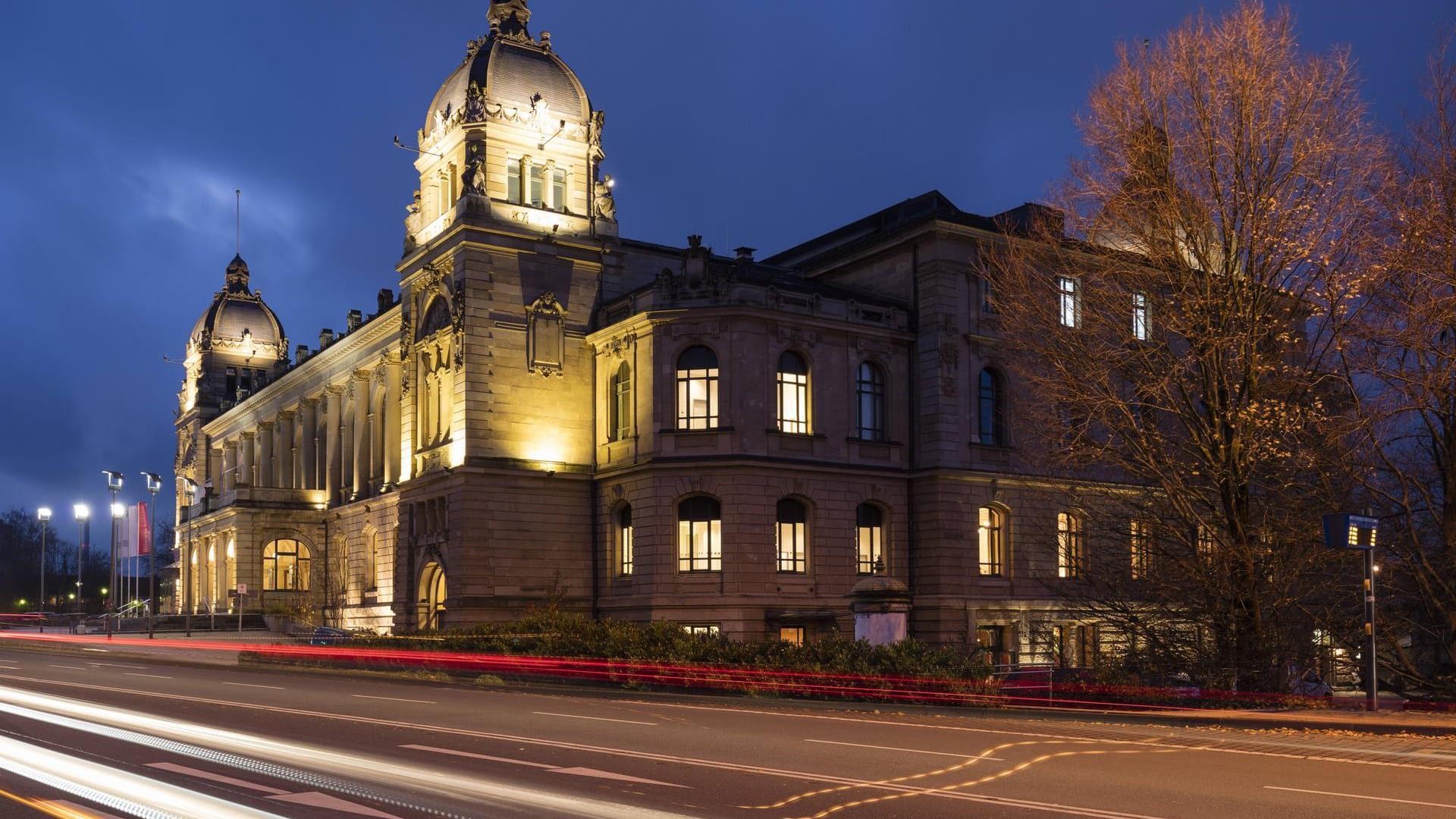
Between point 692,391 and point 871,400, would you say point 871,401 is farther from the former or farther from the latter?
point 692,391

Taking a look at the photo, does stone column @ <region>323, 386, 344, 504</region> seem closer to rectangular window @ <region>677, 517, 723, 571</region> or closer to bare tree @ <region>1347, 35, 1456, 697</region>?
rectangular window @ <region>677, 517, 723, 571</region>

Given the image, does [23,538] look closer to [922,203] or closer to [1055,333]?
[922,203]

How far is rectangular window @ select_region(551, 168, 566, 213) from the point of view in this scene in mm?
56312

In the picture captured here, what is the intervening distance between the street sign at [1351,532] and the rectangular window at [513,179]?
38728mm

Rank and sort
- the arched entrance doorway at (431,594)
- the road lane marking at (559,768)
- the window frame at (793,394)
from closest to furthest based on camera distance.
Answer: the road lane marking at (559,768)
the window frame at (793,394)
the arched entrance doorway at (431,594)

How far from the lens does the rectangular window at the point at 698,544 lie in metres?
49.2

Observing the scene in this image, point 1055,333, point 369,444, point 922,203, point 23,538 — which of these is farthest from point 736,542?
point 23,538

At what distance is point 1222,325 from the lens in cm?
2514

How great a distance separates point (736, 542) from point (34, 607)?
12743cm

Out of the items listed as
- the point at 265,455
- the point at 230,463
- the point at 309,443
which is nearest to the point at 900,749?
the point at 309,443

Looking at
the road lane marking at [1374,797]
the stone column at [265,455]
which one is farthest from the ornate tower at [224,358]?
the road lane marking at [1374,797]

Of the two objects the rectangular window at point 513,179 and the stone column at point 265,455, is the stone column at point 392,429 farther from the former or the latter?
the stone column at point 265,455

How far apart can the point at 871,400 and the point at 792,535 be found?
6245 millimetres

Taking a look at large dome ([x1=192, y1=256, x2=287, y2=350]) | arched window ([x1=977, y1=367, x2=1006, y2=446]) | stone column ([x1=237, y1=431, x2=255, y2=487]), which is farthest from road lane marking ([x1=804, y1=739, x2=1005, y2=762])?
large dome ([x1=192, y1=256, x2=287, y2=350])
